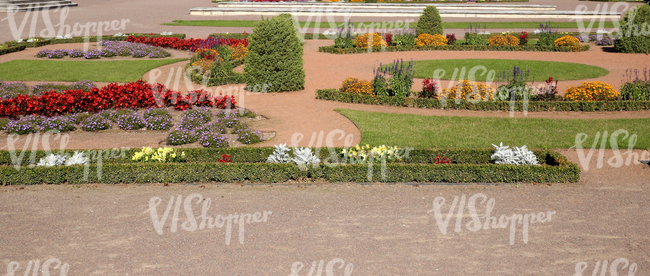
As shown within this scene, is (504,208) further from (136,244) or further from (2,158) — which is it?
(2,158)

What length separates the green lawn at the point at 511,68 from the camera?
17.8 m

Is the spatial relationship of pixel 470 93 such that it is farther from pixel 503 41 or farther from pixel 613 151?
pixel 503 41

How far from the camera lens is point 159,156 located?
973 cm

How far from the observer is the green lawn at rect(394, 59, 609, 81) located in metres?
17.8

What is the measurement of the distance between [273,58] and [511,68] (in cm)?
832

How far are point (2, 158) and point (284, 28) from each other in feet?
27.0

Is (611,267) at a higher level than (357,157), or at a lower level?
lower

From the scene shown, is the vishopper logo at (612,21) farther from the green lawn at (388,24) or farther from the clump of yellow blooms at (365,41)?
the clump of yellow blooms at (365,41)

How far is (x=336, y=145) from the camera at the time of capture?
36.2 ft

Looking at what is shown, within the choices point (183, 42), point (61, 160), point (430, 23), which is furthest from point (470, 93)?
point (183, 42)

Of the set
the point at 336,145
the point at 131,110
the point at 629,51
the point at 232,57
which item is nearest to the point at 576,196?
the point at 336,145

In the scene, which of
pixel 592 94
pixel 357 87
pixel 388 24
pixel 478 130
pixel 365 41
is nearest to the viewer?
pixel 478 130

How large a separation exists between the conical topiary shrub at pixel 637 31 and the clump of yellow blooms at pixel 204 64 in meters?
16.2

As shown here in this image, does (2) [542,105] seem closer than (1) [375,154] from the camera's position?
No
